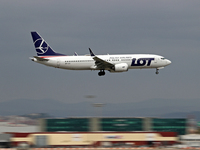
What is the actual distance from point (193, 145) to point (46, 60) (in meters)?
40.2

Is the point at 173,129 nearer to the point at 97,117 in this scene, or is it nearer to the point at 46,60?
the point at 97,117

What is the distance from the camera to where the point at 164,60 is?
322 feet

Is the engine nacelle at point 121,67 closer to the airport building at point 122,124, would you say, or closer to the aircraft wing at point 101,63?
the aircraft wing at point 101,63

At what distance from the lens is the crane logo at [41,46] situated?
3920 inches

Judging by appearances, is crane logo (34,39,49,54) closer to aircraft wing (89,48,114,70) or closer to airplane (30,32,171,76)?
airplane (30,32,171,76)

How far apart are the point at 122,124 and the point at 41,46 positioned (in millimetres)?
28889

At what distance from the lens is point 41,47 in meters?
100

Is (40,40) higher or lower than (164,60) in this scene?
higher

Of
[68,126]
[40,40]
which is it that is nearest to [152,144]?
[68,126]

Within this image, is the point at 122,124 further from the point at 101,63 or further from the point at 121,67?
the point at 101,63

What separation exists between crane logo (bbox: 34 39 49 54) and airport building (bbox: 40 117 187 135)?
1806 cm

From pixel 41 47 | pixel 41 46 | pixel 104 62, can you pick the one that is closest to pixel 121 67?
pixel 104 62

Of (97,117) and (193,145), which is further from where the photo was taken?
(97,117)

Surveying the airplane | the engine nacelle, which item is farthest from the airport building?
the engine nacelle
